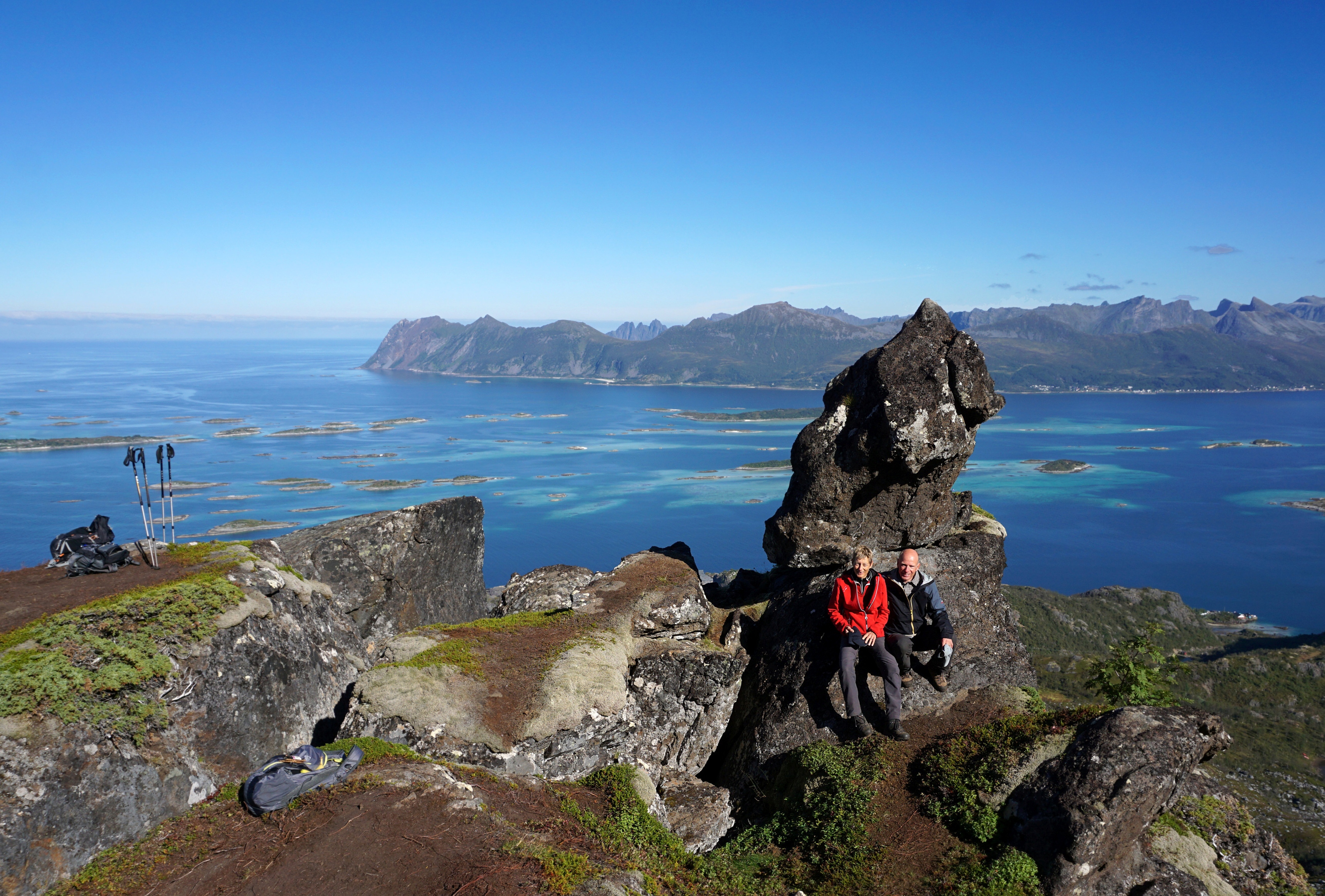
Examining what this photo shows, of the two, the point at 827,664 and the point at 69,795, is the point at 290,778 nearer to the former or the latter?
the point at 69,795

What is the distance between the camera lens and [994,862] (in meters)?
9.74

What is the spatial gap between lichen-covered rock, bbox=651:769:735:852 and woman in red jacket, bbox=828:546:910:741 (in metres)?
2.91

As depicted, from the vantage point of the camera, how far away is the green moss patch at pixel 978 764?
1045 cm

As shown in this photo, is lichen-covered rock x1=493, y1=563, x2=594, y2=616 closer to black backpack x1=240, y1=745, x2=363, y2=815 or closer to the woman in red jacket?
the woman in red jacket

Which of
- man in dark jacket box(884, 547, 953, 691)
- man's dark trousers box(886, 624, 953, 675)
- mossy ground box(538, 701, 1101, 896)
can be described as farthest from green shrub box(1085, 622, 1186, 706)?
man in dark jacket box(884, 547, 953, 691)

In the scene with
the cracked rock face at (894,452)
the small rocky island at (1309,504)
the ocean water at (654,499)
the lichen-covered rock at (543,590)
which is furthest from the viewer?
the small rocky island at (1309,504)

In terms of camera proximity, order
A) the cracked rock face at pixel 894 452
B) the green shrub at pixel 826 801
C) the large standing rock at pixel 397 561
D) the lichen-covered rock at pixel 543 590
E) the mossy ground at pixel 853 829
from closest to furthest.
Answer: the mossy ground at pixel 853 829 < the green shrub at pixel 826 801 < the cracked rock face at pixel 894 452 < the large standing rock at pixel 397 561 < the lichen-covered rock at pixel 543 590

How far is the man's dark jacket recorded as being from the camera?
12.6 metres

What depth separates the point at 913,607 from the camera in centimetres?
1286

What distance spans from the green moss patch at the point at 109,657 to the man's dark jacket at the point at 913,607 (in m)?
11.8

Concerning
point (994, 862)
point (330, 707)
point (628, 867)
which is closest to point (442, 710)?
point (330, 707)

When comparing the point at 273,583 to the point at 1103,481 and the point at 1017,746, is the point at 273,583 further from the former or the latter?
the point at 1103,481

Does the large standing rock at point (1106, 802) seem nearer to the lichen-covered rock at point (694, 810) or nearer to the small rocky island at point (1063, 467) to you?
the lichen-covered rock at point (694, 810)

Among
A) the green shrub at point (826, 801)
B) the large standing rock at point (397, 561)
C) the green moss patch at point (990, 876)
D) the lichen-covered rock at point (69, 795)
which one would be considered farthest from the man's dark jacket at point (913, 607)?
the large standing rock at point (397, 561)
